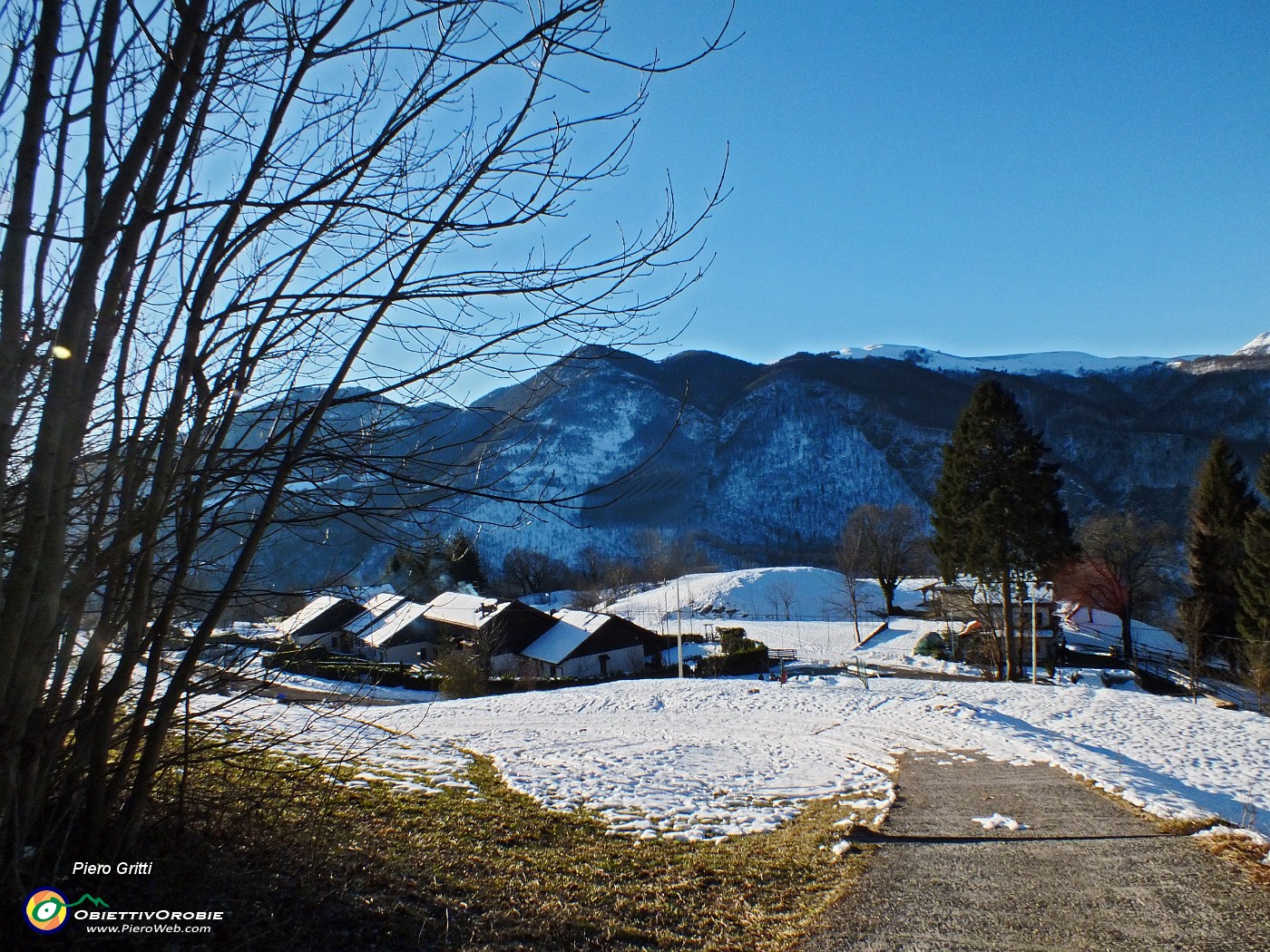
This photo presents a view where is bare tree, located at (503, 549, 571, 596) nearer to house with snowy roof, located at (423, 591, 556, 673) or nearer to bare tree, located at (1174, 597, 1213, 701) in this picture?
house with snowy roof, located at (423, 591, 556, 673)

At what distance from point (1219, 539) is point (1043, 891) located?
99.4 ft

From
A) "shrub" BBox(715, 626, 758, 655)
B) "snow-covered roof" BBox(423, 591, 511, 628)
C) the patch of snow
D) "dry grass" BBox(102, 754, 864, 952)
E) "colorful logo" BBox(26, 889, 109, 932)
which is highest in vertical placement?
"colorful logo" BBox(26, 889, 109, 932)

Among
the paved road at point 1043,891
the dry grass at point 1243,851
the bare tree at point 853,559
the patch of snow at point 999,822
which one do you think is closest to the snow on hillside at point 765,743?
the patch of snow at point 999,822

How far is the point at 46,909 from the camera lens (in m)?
2.46

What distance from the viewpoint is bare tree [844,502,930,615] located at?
45.1 m

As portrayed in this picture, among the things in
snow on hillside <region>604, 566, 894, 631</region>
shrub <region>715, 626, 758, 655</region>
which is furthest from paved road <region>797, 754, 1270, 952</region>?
snow on hillside <region>604, 566, 894, 631</region>

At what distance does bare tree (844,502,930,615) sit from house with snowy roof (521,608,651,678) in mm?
18685

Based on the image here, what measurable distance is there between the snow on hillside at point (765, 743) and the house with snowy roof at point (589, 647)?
33.3 ft

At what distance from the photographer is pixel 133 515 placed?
8.32 feet

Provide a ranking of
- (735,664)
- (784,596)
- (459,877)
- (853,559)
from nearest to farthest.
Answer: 1. (459,877)
2. (735,664)
3. (853,559)
4. (784,596)

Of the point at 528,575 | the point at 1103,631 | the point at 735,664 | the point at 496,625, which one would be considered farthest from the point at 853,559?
the point at 528,575

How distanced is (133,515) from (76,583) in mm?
296

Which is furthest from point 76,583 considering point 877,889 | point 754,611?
point 754,611

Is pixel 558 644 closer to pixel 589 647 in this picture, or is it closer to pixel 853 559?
pixel 589 647
